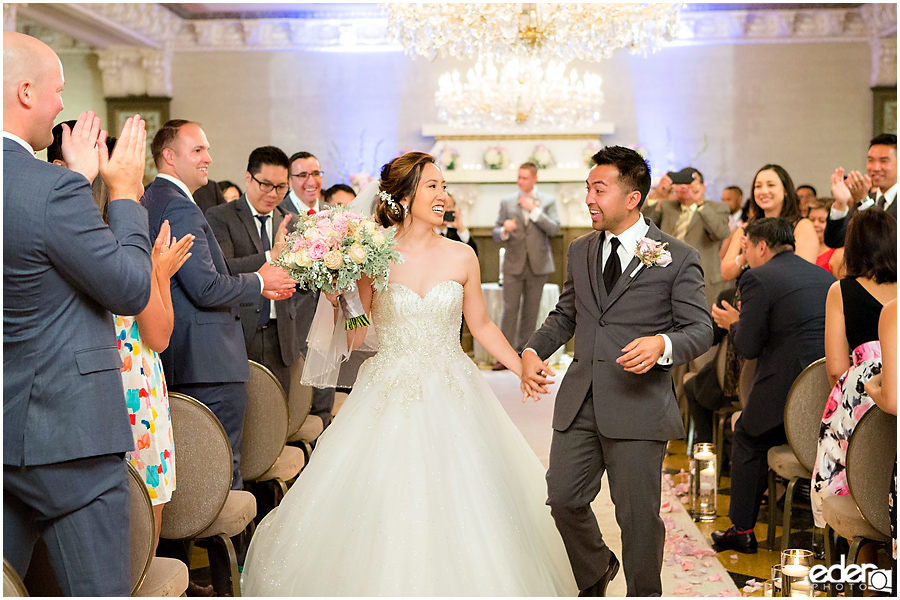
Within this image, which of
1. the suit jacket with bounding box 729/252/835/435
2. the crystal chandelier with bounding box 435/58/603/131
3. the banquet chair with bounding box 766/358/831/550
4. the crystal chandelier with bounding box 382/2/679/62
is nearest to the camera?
the banquet chair with bounding box 766/358/831/550

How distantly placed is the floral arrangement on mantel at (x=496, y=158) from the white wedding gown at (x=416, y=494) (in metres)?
8.46

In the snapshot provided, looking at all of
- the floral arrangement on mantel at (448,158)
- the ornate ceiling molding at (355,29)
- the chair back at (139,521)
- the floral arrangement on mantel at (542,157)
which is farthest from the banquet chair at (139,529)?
the ornate ceiling molding at (355,29)

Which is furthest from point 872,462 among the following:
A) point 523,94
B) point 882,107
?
point 882,107

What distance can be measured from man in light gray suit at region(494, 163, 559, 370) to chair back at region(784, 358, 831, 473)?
5.40m

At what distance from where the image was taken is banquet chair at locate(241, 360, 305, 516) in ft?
11.8

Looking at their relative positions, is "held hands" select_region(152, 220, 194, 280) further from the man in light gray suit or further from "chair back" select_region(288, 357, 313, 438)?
the man in light gray suit

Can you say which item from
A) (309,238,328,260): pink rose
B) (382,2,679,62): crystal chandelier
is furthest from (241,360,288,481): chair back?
(382,2,679,62): crystal chandelier

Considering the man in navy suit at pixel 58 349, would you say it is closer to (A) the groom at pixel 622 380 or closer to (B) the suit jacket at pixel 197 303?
(B) the suit jacket at pixel 197 303

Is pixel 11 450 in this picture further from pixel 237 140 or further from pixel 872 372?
pixel 237 140

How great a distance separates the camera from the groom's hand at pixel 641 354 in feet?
8.97

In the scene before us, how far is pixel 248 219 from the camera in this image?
4477 millimetres

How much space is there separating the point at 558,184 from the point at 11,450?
1008cm

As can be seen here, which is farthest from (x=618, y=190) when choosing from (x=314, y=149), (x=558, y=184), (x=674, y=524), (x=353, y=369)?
(x=314, y=149)

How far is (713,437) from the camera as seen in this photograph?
17.2 ft
